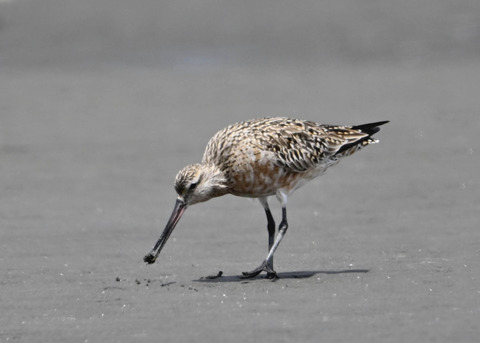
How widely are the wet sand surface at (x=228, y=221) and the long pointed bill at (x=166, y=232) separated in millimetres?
210

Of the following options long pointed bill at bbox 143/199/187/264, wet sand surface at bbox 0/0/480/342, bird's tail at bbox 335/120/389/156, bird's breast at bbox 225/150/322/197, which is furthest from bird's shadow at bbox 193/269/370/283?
bird's tail at bbox 335/120/389/156

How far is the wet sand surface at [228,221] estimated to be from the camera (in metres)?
7.62

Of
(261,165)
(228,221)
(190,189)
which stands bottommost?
(228,221)

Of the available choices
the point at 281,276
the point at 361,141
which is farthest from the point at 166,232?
the point at 361,141

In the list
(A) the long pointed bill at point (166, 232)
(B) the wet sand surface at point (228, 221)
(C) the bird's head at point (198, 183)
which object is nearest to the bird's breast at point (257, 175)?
(C) the bird's head at point (198, 183)

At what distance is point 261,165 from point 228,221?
2.20 m

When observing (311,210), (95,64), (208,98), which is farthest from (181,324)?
(95,64)

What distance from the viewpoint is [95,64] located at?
78.8ft

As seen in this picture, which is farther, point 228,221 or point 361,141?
point 228,221

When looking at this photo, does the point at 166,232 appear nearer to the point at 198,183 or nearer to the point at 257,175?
the point at 198,183

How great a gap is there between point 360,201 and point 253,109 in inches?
249

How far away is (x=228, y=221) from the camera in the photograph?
11672 millimetres

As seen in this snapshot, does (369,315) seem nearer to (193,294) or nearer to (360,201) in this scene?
(193,294)

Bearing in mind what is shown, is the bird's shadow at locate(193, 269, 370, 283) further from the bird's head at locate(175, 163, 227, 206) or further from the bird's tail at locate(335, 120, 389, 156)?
the bird's tail at locate(335, 120, 389, 156)
